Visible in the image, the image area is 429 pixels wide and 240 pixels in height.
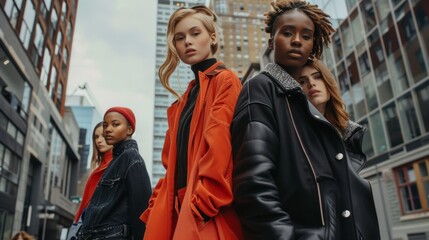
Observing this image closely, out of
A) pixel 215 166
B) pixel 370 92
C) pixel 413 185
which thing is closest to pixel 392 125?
pixel 370 92

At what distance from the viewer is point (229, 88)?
2057 millimetres

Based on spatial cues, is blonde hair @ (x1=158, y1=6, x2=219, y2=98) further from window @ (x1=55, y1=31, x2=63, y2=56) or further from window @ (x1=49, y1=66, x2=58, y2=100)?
window @ (x1=55, y1=31, x2=63, y2=56)

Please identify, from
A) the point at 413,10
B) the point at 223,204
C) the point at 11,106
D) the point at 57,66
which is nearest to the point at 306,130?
the point at 223,204

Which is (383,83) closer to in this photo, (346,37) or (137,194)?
(346,37)

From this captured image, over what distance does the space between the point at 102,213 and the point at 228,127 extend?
1.63 meters

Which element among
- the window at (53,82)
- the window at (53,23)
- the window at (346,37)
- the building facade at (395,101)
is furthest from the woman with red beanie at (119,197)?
the window at (53,82)

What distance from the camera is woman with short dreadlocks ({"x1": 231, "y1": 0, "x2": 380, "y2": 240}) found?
5.06ft

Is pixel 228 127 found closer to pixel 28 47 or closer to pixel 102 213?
pixel 102 213

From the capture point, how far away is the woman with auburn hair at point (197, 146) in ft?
5.39

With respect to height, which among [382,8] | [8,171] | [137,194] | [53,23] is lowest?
[137,194]

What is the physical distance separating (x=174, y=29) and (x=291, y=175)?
133cm

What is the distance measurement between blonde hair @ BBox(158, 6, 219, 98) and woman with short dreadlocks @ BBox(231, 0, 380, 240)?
0.62 m

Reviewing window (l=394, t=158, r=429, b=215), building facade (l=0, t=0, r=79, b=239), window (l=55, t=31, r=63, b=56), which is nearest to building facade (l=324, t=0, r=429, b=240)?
window (l=394, t=158, r=429, b=215)

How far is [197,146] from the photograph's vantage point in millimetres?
1947
